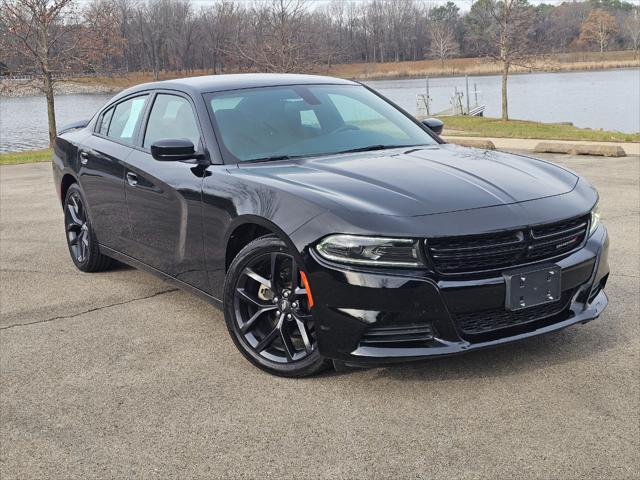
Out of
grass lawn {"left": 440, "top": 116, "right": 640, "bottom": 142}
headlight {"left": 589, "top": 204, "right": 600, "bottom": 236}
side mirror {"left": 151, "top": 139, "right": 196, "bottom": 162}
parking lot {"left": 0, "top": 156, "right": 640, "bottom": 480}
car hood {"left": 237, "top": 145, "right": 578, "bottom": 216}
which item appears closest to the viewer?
parking lot {"left": 0, "top": 156, "right": 640, "bottom": 480}

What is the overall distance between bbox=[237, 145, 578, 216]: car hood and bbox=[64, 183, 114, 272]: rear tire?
231 cm

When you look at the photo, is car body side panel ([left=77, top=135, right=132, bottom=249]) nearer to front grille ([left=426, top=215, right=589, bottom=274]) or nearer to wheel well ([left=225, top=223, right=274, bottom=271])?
wheel well ([left=225, top=223, right=274, bottom=271])

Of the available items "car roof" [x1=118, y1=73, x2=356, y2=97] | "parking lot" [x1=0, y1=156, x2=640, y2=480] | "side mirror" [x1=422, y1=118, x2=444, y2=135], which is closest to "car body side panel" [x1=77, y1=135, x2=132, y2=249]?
"car roof" [x1=118, y1=73, x2=356, y2=97]

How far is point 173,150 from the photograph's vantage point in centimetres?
441

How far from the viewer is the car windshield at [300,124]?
4.59m

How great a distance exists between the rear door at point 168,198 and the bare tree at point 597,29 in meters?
124

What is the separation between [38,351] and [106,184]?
152 centimetres

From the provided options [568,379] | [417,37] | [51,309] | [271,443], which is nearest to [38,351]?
[51,309]

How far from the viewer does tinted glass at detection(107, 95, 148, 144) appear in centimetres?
545

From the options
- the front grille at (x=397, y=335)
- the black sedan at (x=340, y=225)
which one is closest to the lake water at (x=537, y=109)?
the black sedan at (x=340, y=225)

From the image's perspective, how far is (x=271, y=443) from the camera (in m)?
3.25

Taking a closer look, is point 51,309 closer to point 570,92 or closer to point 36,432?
point 36,432

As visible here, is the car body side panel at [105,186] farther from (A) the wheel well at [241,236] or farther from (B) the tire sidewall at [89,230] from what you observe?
(A) the wheel well at [241,236]

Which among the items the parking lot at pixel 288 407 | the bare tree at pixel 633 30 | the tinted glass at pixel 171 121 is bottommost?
the parking lot at pixel 288 407
